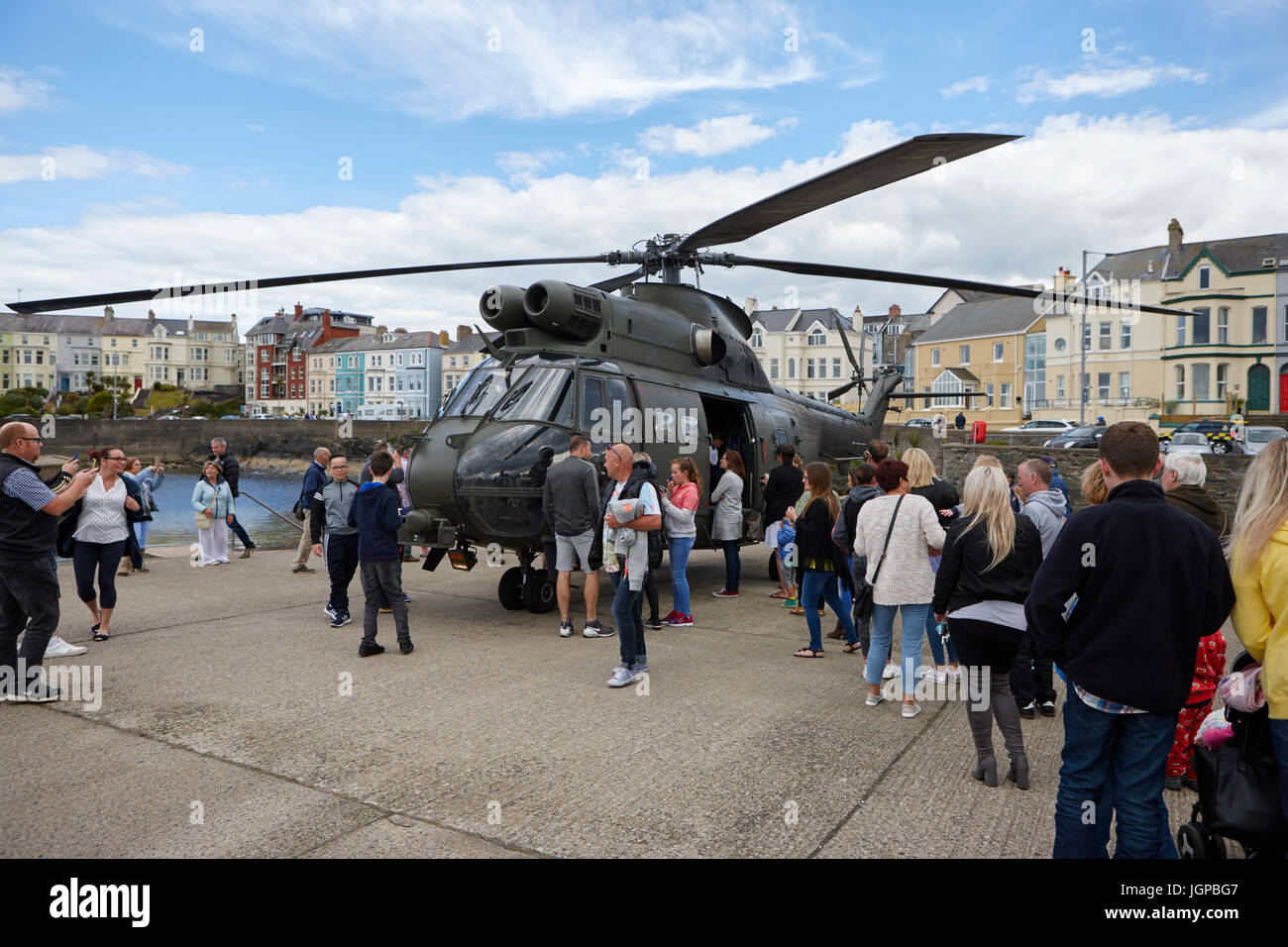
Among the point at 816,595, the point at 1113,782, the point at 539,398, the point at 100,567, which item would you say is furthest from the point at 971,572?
the point at 100,567

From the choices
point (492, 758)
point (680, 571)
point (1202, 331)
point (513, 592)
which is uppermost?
point (1202, 331)

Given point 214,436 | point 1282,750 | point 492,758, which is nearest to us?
point 1282,750

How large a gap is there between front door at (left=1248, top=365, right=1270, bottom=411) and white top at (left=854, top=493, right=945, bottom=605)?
5155 centimetres

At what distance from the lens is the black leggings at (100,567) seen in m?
7.47

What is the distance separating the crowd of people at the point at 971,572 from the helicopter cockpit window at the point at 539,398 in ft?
2.39

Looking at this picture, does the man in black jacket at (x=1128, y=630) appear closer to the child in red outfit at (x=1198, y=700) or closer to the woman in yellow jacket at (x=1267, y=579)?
the woman in yellow jacket at (x=1267, y=579)

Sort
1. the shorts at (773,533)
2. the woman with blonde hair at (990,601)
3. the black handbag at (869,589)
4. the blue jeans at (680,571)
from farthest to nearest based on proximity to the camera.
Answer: the shorts at (773,533)
the blue jeans at (680,571)
the black handbag at (869,589)
the woman with blonde hair at (990,601)

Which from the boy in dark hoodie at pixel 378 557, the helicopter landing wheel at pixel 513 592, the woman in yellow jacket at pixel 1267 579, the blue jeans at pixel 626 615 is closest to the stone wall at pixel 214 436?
the helicopter landing wheel at pixel 513 592

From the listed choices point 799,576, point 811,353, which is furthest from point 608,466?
point 811,353

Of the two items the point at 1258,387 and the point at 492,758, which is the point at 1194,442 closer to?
the point at 1258,387

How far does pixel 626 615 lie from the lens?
6.20 meters

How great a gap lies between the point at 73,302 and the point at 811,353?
7017cm

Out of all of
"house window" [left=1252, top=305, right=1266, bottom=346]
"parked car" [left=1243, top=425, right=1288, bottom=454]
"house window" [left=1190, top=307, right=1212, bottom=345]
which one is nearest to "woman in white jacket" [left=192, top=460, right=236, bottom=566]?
"parked car" [left=1243, top=425, right=1288, bottom=454]

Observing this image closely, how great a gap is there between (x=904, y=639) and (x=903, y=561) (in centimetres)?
54
